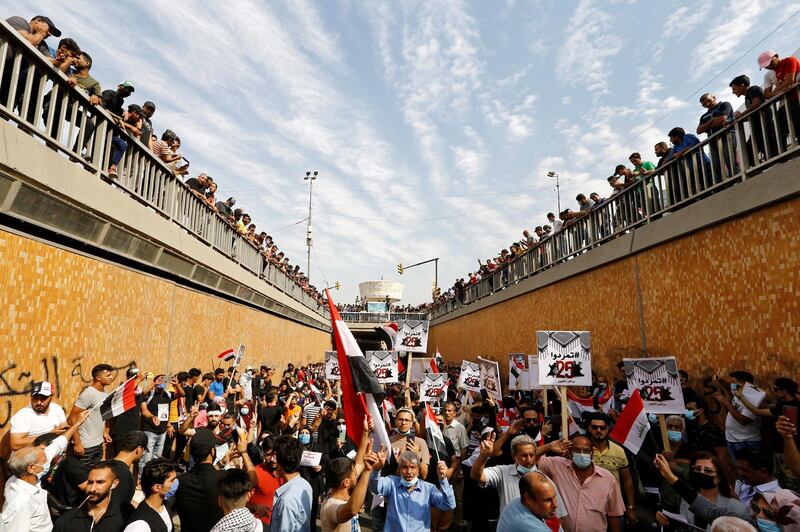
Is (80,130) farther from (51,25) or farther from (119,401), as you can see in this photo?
(119,401)

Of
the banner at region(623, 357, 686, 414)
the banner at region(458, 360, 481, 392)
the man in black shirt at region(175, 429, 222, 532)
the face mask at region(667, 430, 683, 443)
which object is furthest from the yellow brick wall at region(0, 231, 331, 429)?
the face mask at region(667, 430, 683, 443)

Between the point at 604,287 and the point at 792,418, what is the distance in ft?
23.4

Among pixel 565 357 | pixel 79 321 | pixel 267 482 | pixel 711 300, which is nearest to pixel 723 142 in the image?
pixel 711 300

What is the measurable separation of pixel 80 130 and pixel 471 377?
24.9 ft

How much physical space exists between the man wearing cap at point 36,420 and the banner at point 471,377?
6.46 m

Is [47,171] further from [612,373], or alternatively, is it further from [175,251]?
[612,373]

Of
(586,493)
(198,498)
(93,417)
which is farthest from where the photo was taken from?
(93,417)

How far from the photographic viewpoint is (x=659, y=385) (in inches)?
248

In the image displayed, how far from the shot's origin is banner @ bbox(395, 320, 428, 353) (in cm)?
1123

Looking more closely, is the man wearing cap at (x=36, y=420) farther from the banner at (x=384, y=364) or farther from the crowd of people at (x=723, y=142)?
the crowd of people at (x=723, y=142)

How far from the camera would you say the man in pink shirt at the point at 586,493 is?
450cm

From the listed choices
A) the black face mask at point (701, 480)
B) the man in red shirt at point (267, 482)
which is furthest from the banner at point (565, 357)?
the man in red shirt at point (267, 482)

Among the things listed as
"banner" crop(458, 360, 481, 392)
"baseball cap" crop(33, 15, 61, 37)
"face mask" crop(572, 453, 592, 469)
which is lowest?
"face mask" crop(572, 453, 592, 469)

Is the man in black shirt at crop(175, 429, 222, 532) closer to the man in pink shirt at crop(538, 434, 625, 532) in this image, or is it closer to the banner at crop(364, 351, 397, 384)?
the man in pink shirt at crop(538, 434, 625, 532)
